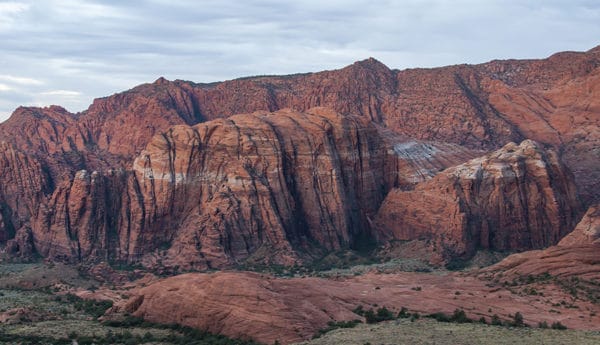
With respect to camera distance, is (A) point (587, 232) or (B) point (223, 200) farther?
(B) point (223, 200)

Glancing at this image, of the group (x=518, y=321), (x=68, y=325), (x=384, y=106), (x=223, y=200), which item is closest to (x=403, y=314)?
(x=518, y=321)

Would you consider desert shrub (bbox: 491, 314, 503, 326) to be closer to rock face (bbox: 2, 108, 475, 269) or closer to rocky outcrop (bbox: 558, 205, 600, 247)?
rocky outcrop (bbox: 558, 205, 600, 247)

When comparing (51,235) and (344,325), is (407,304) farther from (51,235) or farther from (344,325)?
(51,235)

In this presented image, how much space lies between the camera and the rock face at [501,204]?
350 ft

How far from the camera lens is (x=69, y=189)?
372 feet

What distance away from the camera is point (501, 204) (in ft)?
354

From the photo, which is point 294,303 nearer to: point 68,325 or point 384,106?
point 68,325

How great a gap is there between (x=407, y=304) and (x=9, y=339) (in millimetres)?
26506

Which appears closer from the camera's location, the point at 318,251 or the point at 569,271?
the point at 569,271

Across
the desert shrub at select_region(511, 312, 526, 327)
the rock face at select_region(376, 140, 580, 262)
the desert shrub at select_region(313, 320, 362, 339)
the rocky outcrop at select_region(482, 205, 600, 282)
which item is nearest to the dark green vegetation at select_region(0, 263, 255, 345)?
the desert shrub at select_region(313, 320, 362, 339)

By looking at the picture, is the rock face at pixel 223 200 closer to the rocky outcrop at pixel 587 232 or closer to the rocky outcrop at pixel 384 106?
the rocky outcrop at pixel 384 106

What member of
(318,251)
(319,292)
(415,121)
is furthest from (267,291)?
(415,121)

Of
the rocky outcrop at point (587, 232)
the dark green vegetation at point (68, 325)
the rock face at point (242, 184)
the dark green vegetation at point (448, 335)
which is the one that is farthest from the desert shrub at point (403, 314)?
the rock face at point (242, 184)

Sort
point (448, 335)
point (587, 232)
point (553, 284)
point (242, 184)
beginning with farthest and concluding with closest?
point (242, 184) < point (587, 232) < point (553, 284) < point (448, 335)
